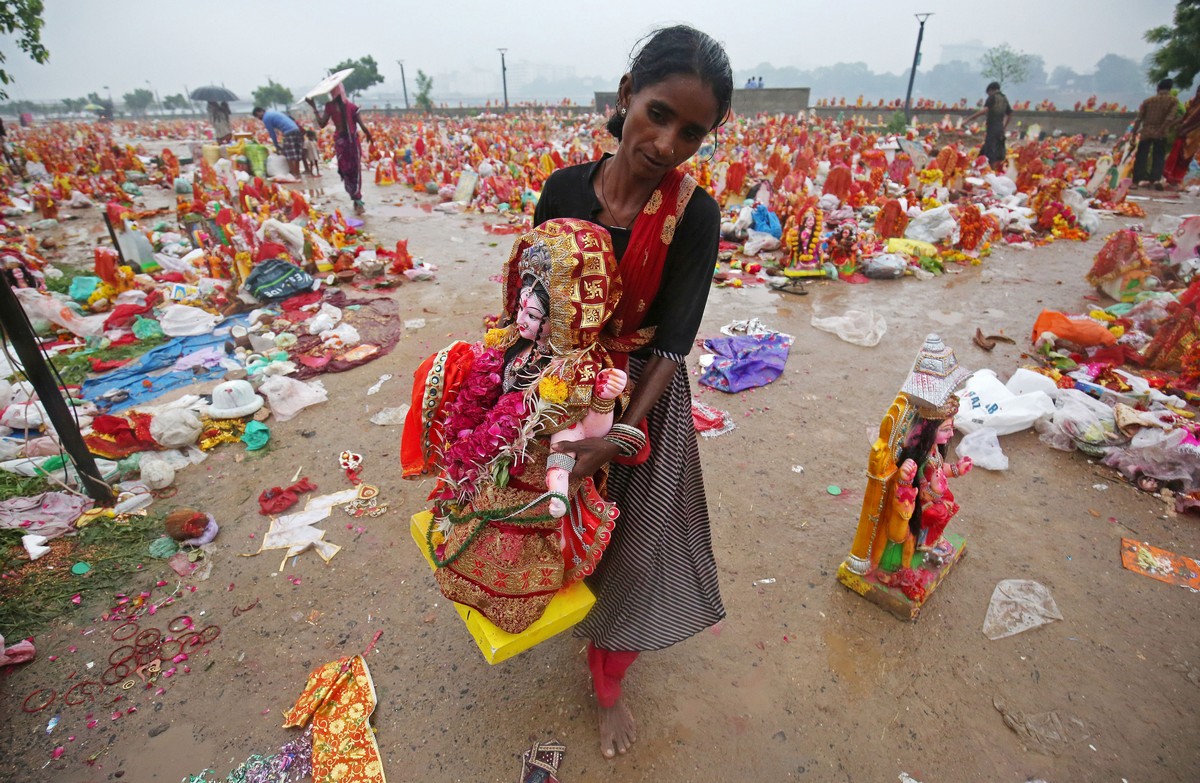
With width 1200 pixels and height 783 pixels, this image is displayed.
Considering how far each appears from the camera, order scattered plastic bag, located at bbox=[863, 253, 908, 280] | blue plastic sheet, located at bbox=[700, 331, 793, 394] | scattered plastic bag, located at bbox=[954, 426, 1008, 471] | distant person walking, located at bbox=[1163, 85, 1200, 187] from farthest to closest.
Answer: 1. distant person walking, located at bbox=[1163, 85, 1200, 187]
2. scattered plastic bag, located at bbox=[863, 253, 908, 280]
3. blue plastic sheet, located at bbox=[700, 331, 793, 394]
4. scattered plastic bag, located at bbox=[954, 426, 1008, 471]

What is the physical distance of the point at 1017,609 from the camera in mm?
2951

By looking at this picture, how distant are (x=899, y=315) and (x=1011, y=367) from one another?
162 cm

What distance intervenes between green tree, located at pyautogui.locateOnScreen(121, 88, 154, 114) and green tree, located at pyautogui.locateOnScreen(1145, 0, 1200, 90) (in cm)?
9080

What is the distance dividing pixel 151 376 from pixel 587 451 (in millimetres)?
5983

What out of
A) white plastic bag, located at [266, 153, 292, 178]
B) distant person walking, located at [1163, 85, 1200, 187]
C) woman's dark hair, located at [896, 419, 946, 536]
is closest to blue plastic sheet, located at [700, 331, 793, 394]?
woman's dark hair, located at [896, 419, 946, 536]

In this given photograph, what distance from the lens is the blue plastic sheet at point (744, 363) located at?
17.2 ft

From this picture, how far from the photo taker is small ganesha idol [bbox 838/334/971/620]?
239 cm

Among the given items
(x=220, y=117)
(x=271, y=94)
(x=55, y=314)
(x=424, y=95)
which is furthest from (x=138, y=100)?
(x=55, y=314)

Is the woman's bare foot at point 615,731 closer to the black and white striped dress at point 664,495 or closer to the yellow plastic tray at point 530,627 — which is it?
the black and white striped dress at point 664,495

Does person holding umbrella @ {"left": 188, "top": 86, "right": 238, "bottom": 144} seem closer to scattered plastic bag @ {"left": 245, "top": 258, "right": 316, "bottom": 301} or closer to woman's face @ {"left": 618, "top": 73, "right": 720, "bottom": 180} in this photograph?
scattered plastic bag @ {"left": 245, "top": 258, "right": 316, "bottom": 301}

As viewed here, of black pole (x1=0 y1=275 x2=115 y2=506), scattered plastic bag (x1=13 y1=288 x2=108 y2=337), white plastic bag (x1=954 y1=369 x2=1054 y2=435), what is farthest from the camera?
scattered plastic bag (x1=13 y1=288 x2=108 y2=337)

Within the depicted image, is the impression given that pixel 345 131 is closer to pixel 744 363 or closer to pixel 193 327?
pixel 193 327

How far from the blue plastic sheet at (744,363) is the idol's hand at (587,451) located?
382cm

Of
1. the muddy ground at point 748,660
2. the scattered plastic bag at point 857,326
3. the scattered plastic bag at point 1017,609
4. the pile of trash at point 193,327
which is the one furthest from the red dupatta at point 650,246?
the scattered plastic bag at point 857,326
